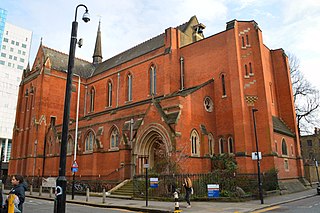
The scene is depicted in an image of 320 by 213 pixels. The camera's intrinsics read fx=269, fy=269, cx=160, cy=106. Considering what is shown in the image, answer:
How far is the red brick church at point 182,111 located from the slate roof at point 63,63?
254 centimetres

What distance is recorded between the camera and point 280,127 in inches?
1073

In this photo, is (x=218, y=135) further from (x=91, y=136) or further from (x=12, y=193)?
(x=12, y=193)

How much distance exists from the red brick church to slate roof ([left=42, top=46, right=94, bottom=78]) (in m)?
2.54

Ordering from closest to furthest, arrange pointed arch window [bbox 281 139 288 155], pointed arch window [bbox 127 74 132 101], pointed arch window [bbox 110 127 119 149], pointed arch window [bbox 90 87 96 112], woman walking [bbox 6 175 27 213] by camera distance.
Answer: woman walking [bbox 6 175 27 213], pointed arch window [bbox 281 139 288 155], pointed arch window [bbox 110 127 119 149], pointed arch window [bbox 127 74 132 101], pointed arch window [bbox 90 87 96 112]

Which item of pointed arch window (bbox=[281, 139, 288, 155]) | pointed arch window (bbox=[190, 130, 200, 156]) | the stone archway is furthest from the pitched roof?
pointed arch window (bbox=[281, 139, 288, 155])

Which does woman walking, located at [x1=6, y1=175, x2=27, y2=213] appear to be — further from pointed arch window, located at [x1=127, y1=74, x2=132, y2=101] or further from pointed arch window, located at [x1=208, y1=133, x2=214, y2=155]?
pointed arch window, located at [x1=127, y1=74, x2=132, y2=101]

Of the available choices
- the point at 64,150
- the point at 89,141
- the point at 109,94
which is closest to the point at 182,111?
the point at 89,141

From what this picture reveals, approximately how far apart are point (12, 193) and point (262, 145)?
72.4ft

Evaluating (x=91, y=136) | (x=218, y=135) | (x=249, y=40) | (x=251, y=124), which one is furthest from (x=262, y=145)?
(x=91, y=136)

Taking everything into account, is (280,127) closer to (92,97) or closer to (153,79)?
(153,79)

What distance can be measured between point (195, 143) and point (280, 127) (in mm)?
9704

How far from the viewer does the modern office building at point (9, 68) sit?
79500 millimetres

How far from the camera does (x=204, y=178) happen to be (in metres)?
18.8

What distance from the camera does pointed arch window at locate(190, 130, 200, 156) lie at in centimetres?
2350
